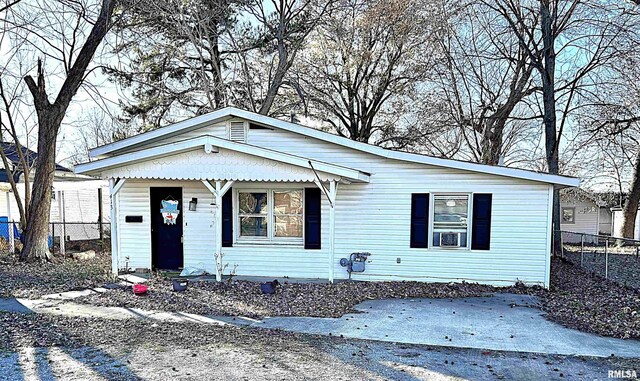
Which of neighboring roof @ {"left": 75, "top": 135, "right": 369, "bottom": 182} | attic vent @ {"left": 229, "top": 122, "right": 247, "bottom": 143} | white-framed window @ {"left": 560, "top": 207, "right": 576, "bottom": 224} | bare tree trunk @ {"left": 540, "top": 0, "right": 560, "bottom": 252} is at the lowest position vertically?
white-framed window @ {"left": 560, "top": 207, "right": 576, "bottom": 224}

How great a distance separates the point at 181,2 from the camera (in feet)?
43.2

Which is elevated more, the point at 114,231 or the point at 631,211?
the point at 114,231

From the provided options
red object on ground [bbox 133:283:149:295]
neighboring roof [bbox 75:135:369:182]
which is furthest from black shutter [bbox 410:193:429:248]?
red object on ground [bbox 133:283:149:295]

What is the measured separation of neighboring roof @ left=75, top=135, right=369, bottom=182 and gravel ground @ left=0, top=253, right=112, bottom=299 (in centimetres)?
233

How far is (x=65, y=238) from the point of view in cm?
1430

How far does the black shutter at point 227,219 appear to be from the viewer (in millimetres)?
9406

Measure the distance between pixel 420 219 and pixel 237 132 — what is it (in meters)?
4.46

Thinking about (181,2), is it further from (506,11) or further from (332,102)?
(506,11)

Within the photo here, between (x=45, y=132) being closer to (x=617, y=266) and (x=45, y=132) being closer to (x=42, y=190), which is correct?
(x=42, y=190)

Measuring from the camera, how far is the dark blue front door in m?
9.66

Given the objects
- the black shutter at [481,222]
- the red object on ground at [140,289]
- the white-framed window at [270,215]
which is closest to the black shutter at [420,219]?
the black shutter at [481,222]

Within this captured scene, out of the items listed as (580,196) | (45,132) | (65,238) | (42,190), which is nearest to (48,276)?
(42,190)

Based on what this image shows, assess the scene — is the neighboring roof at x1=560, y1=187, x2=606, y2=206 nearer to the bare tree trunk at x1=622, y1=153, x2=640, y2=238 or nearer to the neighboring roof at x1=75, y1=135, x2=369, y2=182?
the bare tree trunk at x1=622, y1=153, x2=640, y2=238

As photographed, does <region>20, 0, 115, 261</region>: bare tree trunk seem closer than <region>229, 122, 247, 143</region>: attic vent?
No
